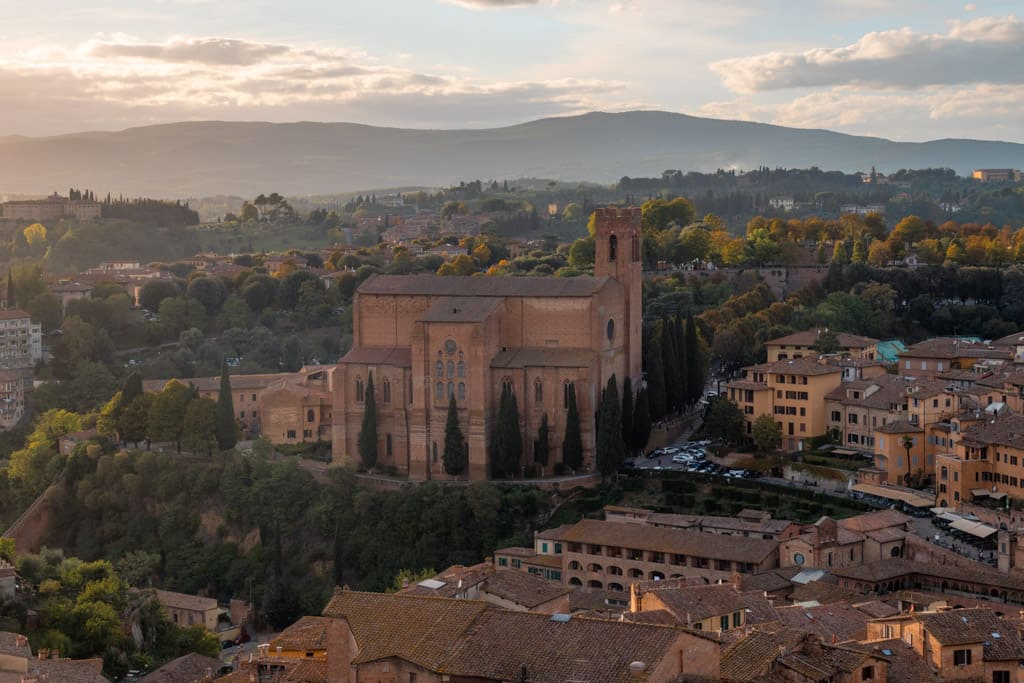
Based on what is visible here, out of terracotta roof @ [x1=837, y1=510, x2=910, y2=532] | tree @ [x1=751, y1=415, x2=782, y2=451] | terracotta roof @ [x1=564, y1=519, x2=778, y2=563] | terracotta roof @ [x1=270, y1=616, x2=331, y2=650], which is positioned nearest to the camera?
terracotta roof @ [x1=270, y1=616, x2=331, y2=650]

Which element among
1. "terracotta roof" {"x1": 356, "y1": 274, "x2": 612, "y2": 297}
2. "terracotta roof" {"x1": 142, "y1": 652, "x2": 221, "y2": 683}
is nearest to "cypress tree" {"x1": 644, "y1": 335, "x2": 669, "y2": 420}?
"terracotta roof" {"x1": 356, "y1": 274, "x2": 612, "y2": 297}

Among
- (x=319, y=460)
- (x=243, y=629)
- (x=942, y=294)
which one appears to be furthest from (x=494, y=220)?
(x=243, y=629)

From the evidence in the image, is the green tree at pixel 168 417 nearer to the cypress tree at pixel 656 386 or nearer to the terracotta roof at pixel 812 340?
the cypress tree at pixel 656 386

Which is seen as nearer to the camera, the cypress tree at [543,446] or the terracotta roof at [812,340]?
the cypress tree at [543,446]

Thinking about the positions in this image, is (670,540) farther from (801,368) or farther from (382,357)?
(382,357)

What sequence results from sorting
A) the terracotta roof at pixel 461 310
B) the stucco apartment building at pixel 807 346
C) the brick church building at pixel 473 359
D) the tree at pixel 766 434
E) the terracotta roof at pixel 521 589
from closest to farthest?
the terracotta roof at pixel 521 589 → the tree at pixel 766 434 → the brick church building at pixel 473 359 → the terracotta roof at pixel 461 310 → the stucco apartment building at pixel 807 346

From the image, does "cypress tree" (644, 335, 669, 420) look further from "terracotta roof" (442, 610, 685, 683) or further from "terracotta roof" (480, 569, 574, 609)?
"terracotta roof" (442, 610, 685, 683)

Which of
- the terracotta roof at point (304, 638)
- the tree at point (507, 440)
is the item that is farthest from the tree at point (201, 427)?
the terracotta roof at point (304, 638)
